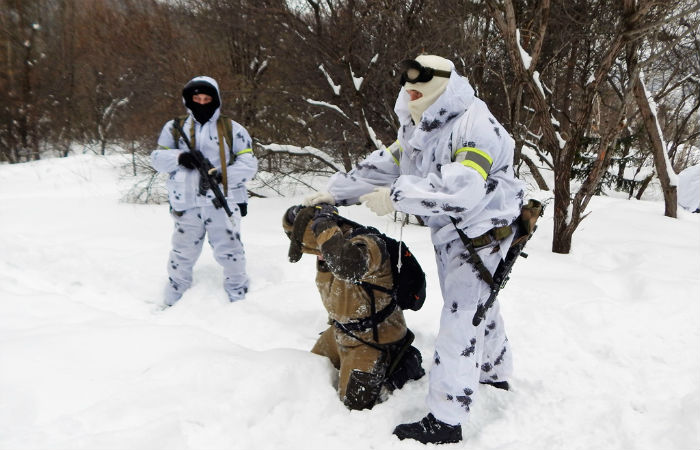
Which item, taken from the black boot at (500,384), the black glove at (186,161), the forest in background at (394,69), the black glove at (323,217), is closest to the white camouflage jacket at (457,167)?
the black glove at (323,217)

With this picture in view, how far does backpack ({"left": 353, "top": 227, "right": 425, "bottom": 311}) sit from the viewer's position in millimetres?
2219

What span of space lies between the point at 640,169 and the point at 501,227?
1148 centimetres

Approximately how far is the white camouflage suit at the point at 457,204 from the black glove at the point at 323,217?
390 millimetres

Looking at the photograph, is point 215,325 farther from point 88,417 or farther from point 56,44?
point 56,44

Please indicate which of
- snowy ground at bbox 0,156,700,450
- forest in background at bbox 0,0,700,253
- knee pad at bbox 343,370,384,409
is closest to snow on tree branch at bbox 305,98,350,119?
forest in background at bbox 0,0,700,253

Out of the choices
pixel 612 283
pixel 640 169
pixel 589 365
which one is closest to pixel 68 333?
pixel 589 365

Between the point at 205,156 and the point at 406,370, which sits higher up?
the point at 205,156

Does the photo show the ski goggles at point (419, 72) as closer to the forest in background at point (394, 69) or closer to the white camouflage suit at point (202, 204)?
the white camouflage suit at point (202, 204)

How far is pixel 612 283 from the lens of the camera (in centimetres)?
385

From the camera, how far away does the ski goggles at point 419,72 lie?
6.06ft

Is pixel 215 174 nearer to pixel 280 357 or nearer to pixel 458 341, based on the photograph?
pixel 280 357

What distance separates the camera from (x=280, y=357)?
226cm

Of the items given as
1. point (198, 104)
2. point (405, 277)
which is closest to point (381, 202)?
point (405, 277)

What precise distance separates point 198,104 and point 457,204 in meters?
2.68
